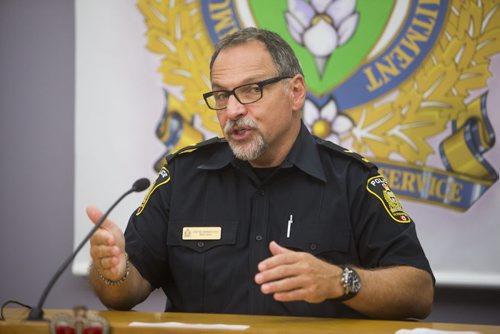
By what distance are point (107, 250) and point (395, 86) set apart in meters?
1.66

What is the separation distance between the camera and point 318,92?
304cm

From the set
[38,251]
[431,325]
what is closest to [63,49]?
[38,251]

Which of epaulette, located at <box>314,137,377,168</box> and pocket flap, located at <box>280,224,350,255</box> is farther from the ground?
epaulette, located at <box>314,137,377,168</box>

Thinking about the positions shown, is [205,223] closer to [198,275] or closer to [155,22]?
[198,275]

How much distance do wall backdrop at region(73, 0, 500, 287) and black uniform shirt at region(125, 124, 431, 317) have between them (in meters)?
0.80

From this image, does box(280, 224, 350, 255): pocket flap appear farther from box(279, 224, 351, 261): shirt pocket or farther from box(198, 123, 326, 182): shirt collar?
box(198, 123, 326, 182): shirt collar

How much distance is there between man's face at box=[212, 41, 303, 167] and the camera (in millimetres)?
2150

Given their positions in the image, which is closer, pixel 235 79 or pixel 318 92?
pixel 235 79

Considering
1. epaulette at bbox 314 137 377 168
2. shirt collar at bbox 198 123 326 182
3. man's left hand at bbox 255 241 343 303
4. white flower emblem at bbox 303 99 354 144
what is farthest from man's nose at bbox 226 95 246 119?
white flower emblem at bbox 303 99 354 144

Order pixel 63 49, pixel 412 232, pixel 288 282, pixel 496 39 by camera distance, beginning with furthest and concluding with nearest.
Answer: pixel 63 49 → pixel 496 39 → pixel 412 232 → pixel 288 282

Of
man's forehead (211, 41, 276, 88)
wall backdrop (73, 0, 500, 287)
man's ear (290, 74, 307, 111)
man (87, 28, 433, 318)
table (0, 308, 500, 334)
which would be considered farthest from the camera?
wall backdrop (73, 0, 500, 287)

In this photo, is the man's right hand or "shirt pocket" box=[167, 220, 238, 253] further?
"shirt pocket" box=[167, 220, 238, 253]

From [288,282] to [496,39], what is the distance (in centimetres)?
182

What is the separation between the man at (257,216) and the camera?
204 centimetres
